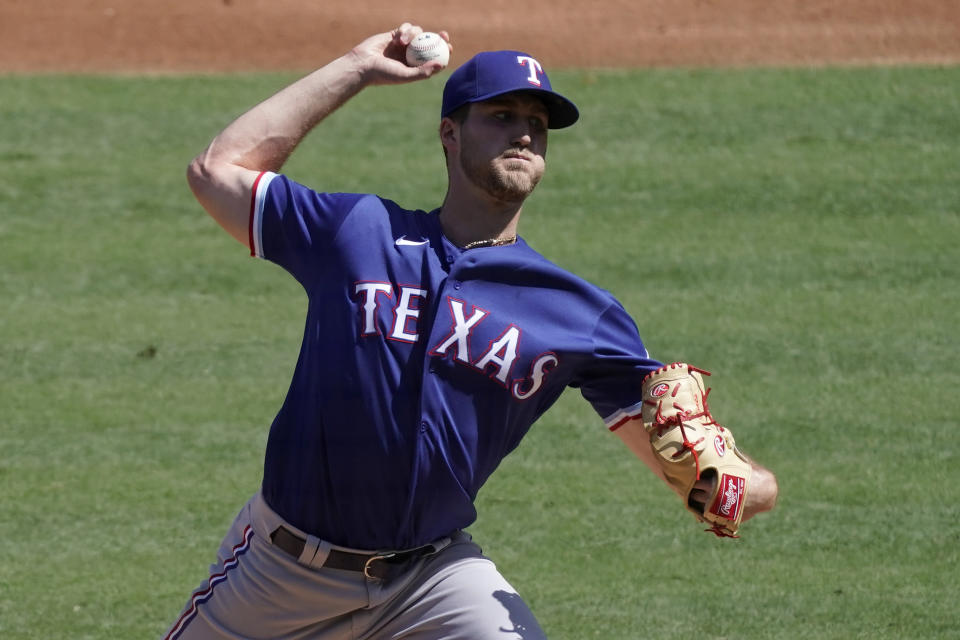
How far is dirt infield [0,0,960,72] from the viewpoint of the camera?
40.3 feet

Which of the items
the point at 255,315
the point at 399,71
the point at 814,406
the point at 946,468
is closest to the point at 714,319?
the point at 814,406

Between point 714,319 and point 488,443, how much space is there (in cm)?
482

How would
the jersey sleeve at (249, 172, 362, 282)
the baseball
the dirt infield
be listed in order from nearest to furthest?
the jersey sleeve at (249, 172, 362, 282), the baseball, the dirt infield

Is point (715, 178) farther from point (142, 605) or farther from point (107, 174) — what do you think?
point (142, 605)

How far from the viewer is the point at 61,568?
5.83 meters

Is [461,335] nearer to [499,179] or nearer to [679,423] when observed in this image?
[499,179]

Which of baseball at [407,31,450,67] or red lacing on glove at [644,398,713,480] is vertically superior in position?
baseball at [407,31,450,67]

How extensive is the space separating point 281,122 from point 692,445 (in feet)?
4.30

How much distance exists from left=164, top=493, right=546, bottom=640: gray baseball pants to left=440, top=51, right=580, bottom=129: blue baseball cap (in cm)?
112

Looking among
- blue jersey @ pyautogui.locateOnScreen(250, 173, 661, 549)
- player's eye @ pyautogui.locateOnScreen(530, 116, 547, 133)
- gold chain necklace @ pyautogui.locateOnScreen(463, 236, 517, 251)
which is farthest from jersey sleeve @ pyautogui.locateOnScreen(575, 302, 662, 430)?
player's eye @ pyautogui.locateOnScreen(530, 116, 547, 133)

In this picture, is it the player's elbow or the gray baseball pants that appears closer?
the gray baseball pants

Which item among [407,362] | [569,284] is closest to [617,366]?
[569,284]

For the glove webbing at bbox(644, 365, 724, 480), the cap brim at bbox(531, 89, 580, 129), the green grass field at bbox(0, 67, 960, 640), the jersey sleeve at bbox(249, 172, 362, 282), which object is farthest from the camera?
the green grass field at bbox(0, 67, 960, 640)

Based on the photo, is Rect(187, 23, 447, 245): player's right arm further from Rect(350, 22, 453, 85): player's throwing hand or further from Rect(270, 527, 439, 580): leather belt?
Rect(270, 527, 439, 580): leather belt
